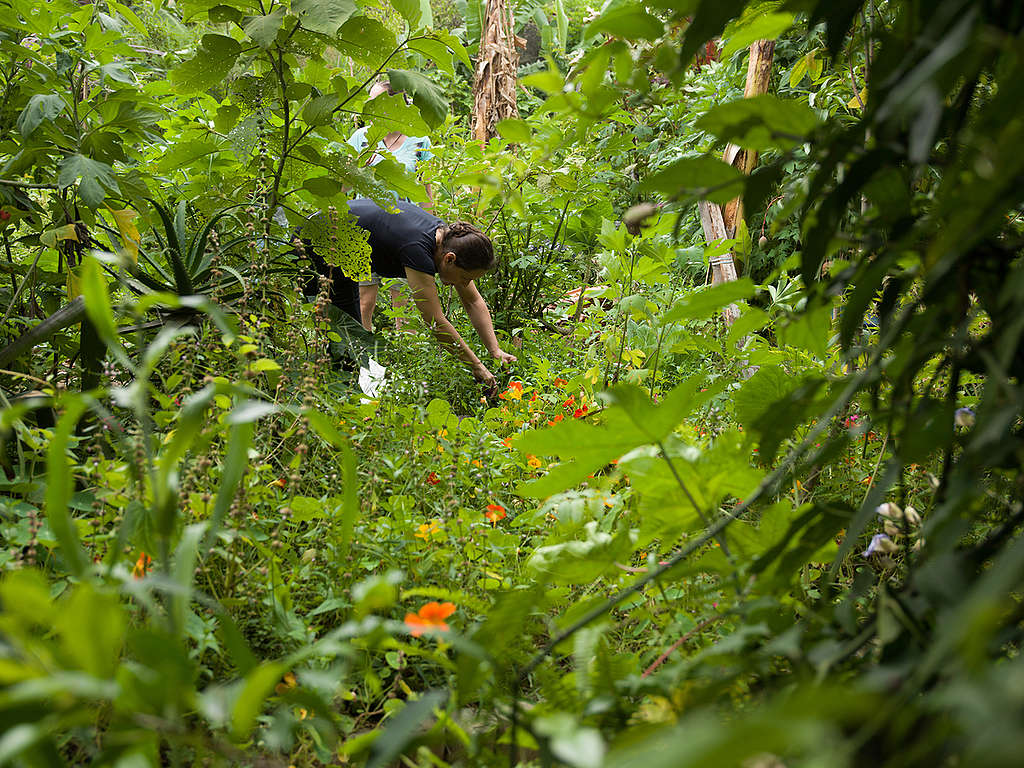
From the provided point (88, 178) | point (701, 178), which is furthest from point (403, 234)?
point (701, 178)

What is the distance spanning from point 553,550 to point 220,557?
70 centimetres

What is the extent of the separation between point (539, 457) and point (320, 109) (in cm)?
102

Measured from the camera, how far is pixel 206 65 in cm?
179

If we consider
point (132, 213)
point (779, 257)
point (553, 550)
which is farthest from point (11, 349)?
point (779, 257)

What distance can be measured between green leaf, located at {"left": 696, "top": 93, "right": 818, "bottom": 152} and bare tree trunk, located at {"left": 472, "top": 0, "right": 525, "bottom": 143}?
612 cm

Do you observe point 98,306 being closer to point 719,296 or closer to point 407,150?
point 719,296

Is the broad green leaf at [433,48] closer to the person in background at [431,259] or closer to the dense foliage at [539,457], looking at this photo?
the dense foliage at [539,457]

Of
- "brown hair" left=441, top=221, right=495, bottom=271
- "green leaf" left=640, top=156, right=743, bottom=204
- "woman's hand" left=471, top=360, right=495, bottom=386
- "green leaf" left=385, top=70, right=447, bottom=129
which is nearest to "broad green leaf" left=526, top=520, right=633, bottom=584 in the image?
"green leaf" left=640, top=156, right=743, bottom=204

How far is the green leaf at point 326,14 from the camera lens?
1.61m

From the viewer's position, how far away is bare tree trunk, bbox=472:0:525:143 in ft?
21.2

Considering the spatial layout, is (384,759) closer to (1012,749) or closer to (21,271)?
(1012,749)

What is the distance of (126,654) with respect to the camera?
1.03 m

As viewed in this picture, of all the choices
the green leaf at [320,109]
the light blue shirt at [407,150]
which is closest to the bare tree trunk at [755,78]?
the light blue shirt at [407,150]

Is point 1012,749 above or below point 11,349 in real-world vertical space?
below
